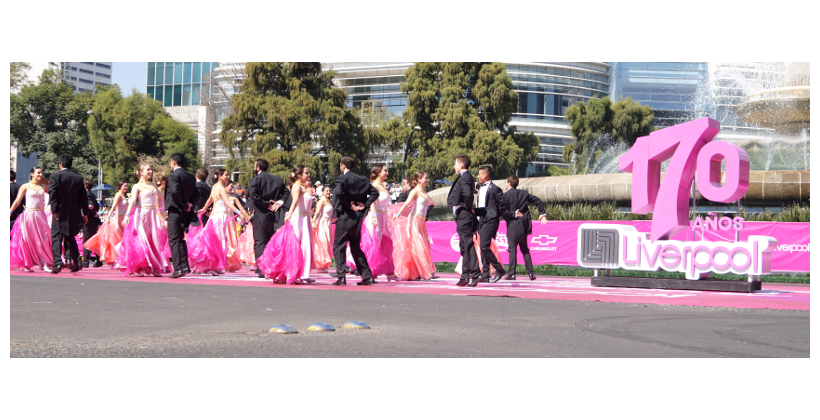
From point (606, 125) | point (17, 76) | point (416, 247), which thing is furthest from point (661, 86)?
point (416, 247)

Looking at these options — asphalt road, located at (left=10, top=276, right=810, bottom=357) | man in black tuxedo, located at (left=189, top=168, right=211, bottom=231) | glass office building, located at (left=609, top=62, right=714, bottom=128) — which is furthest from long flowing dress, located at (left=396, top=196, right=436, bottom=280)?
glass office building, located at (left=609, top=62, right=714, bottom=128)

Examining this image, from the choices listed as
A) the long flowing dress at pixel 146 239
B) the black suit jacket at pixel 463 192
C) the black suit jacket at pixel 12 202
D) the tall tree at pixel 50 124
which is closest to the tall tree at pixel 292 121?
the tall tree at pixel 50 124

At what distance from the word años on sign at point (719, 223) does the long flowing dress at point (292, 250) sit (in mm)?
5724

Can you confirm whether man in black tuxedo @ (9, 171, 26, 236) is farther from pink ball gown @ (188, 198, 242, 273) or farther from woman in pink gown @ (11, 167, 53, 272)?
pink ball gown @ (188, 198, 242, 273)

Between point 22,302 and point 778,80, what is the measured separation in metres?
25.0

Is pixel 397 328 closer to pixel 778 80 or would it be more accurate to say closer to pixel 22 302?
pixel 22 302

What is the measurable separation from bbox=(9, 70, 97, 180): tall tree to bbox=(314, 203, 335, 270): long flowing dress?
152ft

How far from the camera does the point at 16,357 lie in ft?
16.6

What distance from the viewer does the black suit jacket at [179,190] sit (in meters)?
12.6

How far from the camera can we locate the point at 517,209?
528 inches

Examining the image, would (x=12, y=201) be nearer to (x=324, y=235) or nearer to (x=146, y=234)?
(x=146, y=234)

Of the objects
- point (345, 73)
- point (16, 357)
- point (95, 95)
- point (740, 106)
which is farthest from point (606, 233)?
point (345, 73)

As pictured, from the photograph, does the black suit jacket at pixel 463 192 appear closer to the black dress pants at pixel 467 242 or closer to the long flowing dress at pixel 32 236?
the black dress pants at pixel 467 242

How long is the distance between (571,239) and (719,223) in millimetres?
5519
